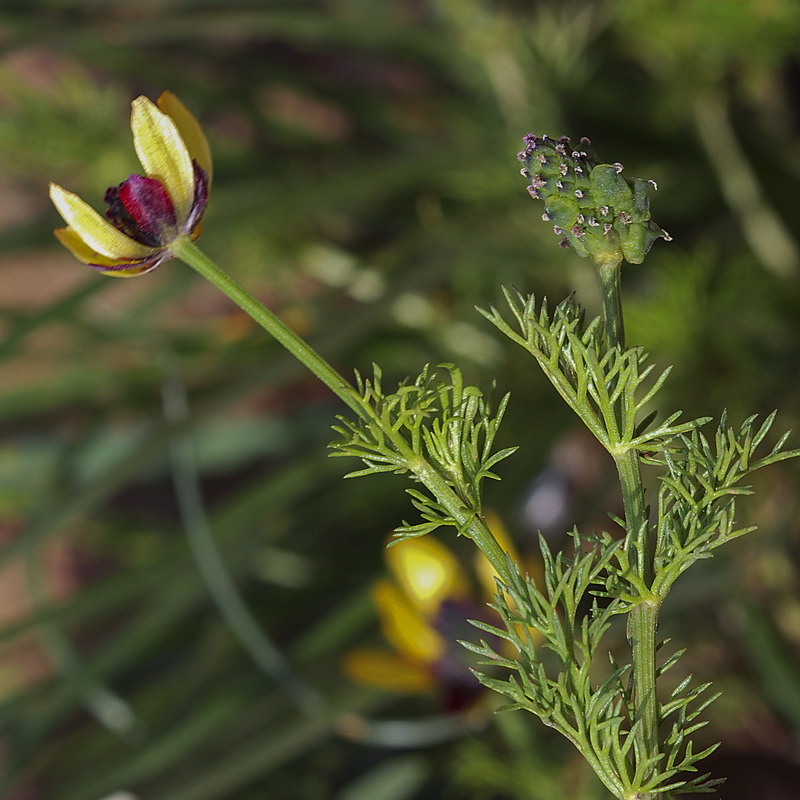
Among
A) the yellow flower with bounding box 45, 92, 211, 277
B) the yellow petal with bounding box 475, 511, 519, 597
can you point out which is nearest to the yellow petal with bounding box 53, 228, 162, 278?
the yellow flower with bounding box 45, 92, 211, 277

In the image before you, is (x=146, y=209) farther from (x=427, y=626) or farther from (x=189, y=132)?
(x=427, y=626)

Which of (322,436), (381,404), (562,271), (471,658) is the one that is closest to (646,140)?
(562,271)

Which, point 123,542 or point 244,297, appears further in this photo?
point 123,542

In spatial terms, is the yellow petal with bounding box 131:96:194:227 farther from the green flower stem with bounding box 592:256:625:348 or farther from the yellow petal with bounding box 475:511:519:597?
the yellow petal with bounding box 475:511:519:597


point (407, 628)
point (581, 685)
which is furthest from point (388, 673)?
point (581, 685)

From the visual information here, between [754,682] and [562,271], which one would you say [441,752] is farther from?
[562,271]
